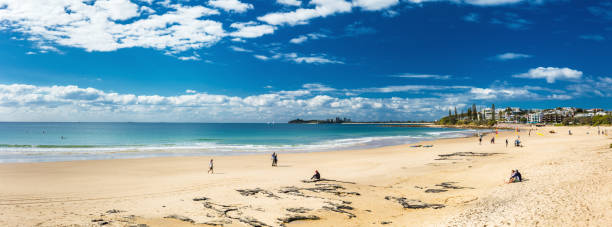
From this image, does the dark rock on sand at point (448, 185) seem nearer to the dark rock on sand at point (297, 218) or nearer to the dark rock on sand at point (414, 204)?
the dark rock on sand at point (414, 204)

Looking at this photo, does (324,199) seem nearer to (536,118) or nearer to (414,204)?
(414,204)

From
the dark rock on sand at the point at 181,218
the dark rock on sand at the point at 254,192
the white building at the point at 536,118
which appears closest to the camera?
the dark rock on sand at the point at 181,218

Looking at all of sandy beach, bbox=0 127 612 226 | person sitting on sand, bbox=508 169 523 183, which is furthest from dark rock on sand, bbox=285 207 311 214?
person sitting on sand, bbox=508 169 523 183

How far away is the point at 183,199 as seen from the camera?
12445 mm

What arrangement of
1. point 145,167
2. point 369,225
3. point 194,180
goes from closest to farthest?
point 369,225
point 194,180
point 145,167

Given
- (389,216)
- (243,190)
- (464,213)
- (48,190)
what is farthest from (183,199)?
(464,213)

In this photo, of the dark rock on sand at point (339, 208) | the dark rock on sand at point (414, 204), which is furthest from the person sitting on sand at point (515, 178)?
the dark rock on sand at point (339, 208)

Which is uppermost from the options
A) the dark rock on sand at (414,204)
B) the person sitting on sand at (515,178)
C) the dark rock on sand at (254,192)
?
the person sitting on sand at (515,178)

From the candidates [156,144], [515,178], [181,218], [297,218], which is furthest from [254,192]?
[156,144]

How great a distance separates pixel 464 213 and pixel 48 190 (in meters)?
17.0

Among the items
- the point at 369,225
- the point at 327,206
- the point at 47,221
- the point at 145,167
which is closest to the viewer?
the point at 47,221

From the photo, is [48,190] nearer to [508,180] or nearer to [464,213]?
[464,213]

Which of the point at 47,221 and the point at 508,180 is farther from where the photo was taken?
the point at 508,180

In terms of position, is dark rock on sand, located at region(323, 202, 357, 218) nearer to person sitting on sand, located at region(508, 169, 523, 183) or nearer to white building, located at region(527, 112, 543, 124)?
person sitting on sand, located at region(508, 169, 523, 183)
